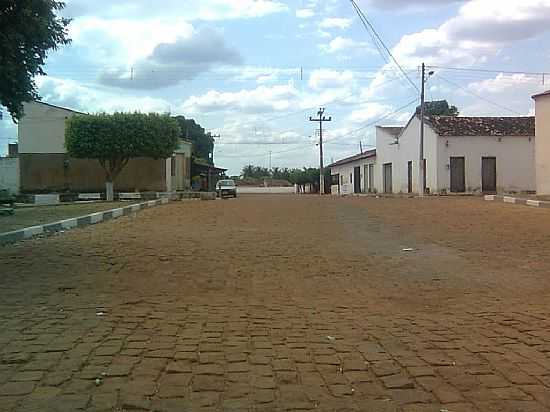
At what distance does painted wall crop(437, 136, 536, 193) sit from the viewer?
145 ft

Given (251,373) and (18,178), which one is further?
(18,178)

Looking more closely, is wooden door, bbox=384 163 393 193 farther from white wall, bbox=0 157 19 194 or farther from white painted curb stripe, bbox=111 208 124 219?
white painted curb stripe, bbox=111 208 124 219

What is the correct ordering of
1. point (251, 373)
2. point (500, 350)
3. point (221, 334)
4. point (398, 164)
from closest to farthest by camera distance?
point (251, 373)
point (500, 350)
point (221, 334)
point (398, 164)

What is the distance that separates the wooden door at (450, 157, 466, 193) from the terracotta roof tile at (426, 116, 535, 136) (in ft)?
6.44

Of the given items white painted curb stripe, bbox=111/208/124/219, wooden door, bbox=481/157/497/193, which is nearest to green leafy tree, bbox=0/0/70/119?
white painted curb stripe, bbox=111/208/124/219

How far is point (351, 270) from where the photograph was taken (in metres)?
9.99

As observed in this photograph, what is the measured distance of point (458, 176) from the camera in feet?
146

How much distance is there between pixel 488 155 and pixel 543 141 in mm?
11831

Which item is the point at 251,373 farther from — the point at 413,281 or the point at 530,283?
the point at 530,283

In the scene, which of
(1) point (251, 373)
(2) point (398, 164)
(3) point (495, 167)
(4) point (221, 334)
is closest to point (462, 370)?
(1) point (251, 373)

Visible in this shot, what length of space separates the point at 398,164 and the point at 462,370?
4999 centimetres

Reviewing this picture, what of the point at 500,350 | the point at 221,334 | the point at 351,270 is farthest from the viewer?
the point at 351,270

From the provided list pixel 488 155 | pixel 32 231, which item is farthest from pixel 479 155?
pixel 32 231

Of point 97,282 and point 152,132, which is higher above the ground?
point 152,132
